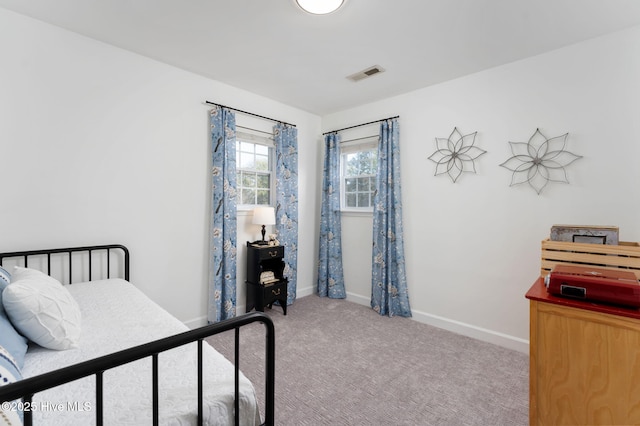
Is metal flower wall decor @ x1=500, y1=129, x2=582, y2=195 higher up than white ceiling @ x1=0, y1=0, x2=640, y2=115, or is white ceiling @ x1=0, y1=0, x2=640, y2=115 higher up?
white ceiling @ x1=0, y1=0, x2=640, y2=115

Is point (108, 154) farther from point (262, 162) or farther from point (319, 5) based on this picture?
point (319, 5)

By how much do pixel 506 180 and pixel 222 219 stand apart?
9.10 feet

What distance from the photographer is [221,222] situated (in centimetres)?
306

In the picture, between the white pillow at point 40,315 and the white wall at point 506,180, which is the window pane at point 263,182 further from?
the white pillow at point 40,315

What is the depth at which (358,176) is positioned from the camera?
3975 mm

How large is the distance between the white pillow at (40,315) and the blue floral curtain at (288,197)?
245 cm

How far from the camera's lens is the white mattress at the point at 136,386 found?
899mm

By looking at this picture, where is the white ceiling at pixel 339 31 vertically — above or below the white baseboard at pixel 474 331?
above

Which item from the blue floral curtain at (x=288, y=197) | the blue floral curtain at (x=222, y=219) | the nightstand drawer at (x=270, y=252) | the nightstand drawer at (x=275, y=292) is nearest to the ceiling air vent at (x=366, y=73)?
the blue floral curtain at (x=288, y=197)

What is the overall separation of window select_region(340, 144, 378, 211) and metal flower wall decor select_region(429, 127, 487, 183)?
83 centimetres

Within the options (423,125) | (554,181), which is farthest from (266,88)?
(554,181)

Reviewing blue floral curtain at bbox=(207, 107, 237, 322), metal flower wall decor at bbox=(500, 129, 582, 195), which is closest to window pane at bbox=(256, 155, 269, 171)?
blue floral curtain at bbox=(207, 107, 237, 322)

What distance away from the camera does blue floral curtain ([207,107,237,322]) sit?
3.03m

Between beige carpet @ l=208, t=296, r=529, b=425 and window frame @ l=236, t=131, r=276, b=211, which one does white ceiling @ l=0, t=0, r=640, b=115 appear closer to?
window frame @ l=236, t=131, r=276, b=211
